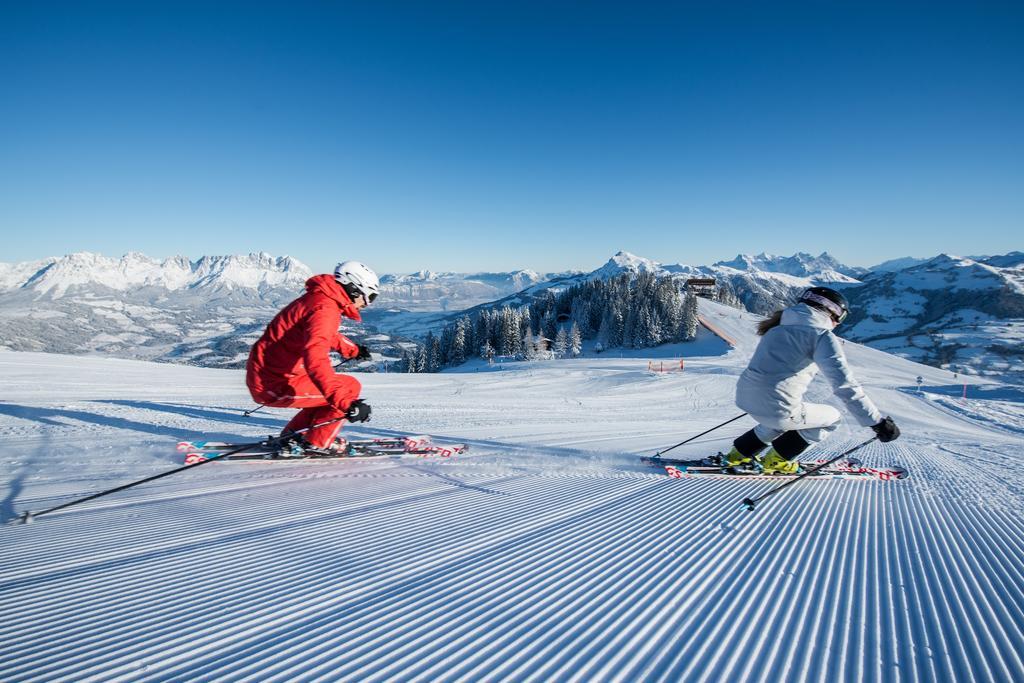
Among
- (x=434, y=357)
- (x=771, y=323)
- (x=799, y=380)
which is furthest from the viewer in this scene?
(x=434, y=357)

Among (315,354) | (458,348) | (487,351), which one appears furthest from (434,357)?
(315,354)

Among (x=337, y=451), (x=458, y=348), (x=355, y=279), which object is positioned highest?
(x=355, y=279)

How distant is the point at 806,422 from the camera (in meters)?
4.57

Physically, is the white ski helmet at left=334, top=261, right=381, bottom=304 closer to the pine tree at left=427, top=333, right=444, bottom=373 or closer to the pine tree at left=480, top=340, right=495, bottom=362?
the pine tree at left=480, top=340, right=495, bottom=362

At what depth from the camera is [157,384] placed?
12242mm

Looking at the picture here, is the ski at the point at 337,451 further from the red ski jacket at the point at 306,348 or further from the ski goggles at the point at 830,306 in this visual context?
the ski goggles at the point at 830,306

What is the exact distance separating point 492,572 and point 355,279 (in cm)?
358

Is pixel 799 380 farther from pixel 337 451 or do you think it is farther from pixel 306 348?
pixel 337 451

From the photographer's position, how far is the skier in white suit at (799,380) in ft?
13.1

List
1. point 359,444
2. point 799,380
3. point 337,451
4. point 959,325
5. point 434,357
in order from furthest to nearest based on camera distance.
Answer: point 959,325 < point 434,357 < point 359,444 < point 337,451 < point 799,380

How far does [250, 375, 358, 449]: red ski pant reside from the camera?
4.92m

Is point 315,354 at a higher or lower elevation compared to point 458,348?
lower

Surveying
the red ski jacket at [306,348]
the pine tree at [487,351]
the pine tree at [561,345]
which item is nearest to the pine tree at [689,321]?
the pine tree at [561,345]

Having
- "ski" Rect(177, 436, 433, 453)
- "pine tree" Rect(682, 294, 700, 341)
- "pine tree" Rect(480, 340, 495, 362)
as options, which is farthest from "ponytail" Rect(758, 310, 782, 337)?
"pine tree" Rect(682, 294, 700, 341)
